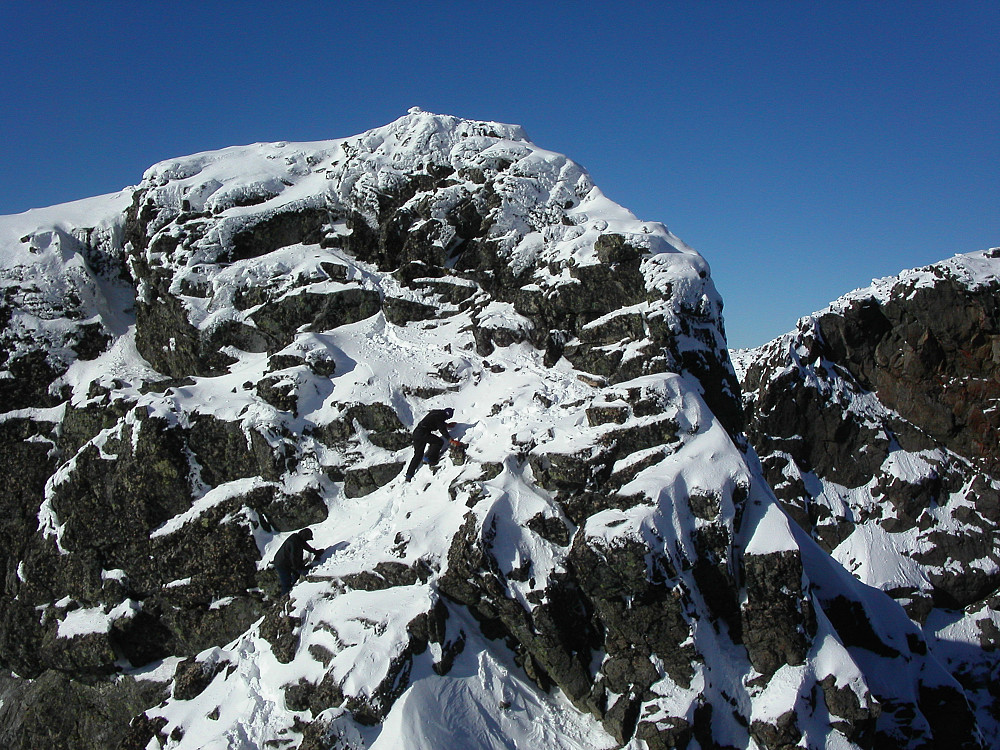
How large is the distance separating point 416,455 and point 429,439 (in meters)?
0.53

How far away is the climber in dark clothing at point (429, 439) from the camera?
55.4 ft

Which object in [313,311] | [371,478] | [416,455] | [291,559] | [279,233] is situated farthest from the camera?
[279,233]

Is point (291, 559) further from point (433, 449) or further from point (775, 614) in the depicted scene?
point (775, 614)

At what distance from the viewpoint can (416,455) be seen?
55.7 ft

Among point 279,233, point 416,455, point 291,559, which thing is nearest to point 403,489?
point 416,455

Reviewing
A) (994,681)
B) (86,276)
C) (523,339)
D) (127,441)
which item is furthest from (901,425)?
(86,276)

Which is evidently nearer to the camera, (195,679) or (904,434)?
(195,679)

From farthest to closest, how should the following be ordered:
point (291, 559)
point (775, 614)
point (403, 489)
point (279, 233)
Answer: point (279, 233) → point (403, 489) → point (291, 559) → point (775, 614)

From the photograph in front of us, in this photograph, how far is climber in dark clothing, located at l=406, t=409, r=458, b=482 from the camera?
55.4 ft

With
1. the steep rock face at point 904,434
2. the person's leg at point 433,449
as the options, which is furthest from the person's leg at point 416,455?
the steep rock face at point 904,434

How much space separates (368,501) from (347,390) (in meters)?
3.51

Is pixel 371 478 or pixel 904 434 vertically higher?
pixel 371 478

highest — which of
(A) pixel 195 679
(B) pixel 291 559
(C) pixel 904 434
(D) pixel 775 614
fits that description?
(C) pixel 904 434

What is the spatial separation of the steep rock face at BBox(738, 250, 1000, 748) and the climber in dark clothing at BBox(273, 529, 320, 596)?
95.9 feet
